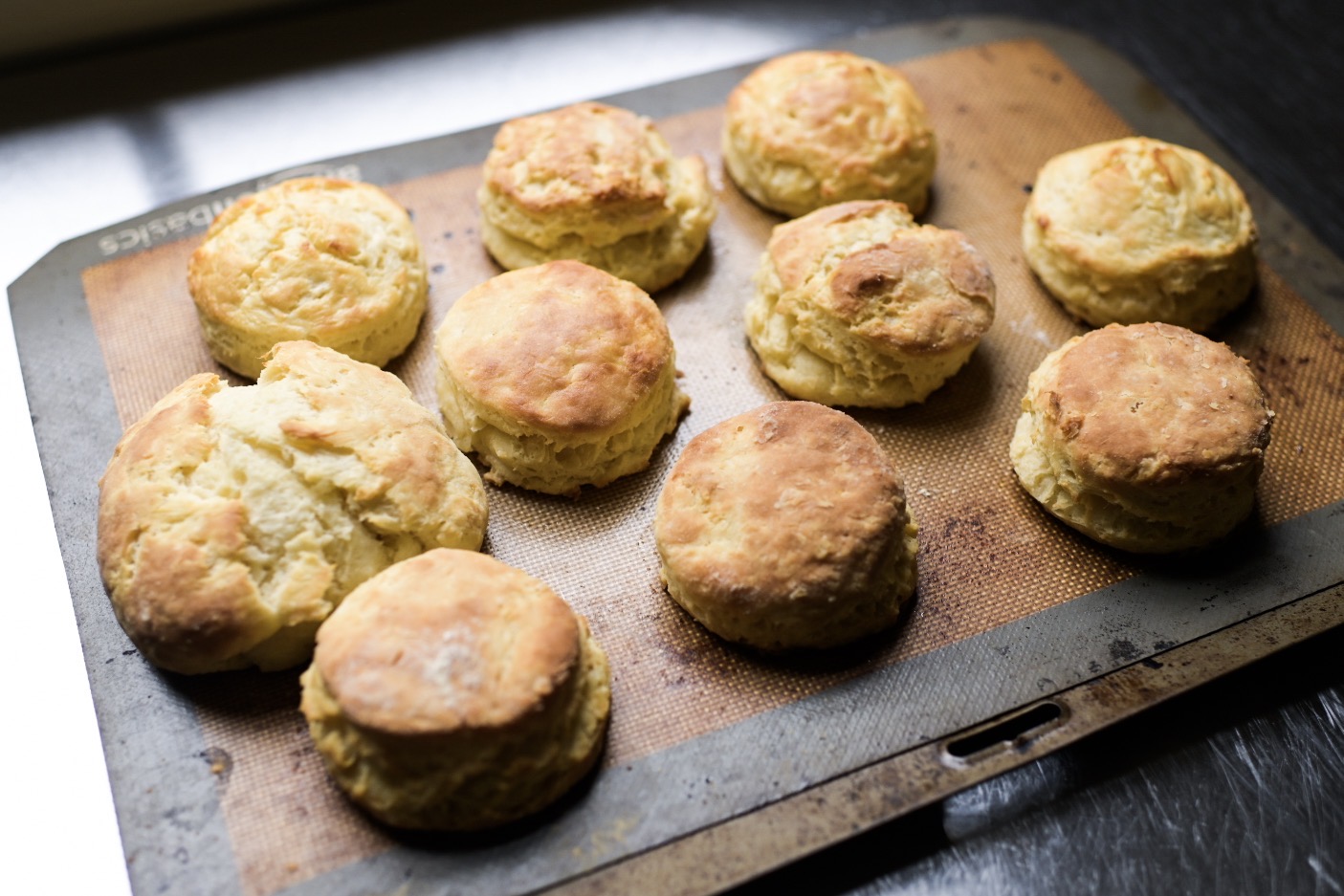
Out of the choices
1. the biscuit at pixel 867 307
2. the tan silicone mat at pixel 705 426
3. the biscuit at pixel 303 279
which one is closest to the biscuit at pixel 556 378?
the tan silicone mat at pixel 705 426

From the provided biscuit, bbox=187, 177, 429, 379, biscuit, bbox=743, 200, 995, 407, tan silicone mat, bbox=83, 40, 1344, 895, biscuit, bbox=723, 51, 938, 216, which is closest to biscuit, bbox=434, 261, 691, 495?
tan silicone mat, bbox=83, 40, 1344, 895

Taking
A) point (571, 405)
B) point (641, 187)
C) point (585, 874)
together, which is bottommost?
point (585, 874)

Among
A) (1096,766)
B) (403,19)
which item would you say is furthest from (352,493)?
(403,19)

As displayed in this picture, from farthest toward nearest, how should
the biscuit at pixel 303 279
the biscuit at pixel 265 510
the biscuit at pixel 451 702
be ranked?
1. the biscuit at pixel 303 279
2. the biscuit at pixel 265 510
3. the biscuit at pixel 451 702

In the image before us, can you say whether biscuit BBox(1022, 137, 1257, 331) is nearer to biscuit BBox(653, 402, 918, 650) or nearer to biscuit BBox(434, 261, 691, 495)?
biscuit BBox(653, 402, 918, 650)

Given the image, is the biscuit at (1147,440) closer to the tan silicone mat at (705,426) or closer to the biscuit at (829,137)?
the tan silicone mat at (705,426)

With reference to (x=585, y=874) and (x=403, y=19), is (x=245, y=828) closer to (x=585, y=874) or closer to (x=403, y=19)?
(x=585, y=874)
